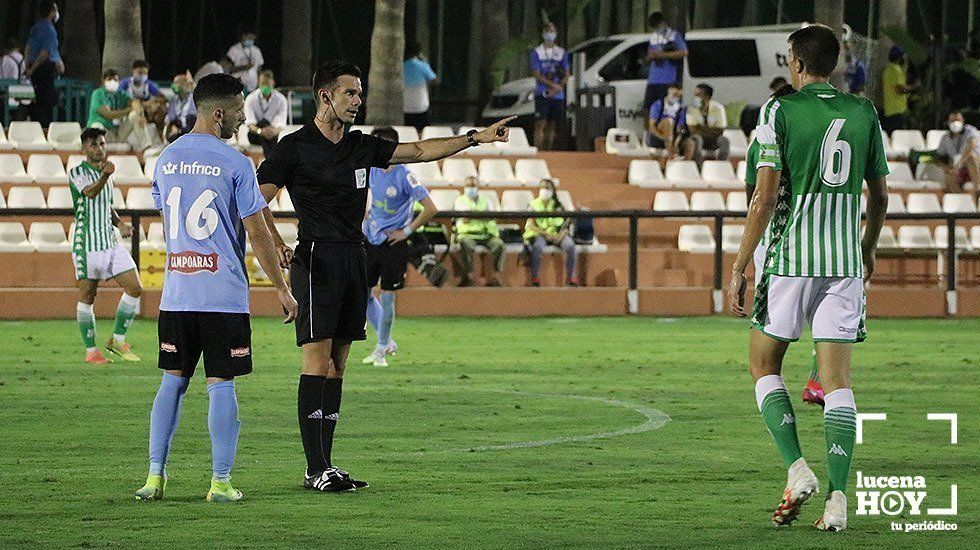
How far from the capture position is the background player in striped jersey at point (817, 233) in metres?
8.41

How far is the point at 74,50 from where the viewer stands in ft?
120

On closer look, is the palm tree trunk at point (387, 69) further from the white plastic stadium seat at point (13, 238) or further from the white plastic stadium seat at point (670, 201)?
the white plastic stadium seat at point (13, 238)

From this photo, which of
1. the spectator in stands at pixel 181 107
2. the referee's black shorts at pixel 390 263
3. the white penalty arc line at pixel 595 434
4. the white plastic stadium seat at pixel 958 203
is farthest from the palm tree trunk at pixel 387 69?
the white penalty arc line at pixel 595 434

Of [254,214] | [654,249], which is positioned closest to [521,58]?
[654,249]

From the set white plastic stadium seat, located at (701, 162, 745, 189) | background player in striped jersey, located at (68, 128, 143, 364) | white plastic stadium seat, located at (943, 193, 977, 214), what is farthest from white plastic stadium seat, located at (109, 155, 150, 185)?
white plastic stadium seat, located at (943, 193, 977, 214)

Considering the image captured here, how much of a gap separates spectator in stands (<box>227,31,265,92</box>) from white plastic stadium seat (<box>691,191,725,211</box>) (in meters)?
7.04

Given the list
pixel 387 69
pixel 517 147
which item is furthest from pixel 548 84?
pixel 387 69

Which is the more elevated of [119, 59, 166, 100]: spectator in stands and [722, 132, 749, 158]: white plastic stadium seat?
[119, 59, 166, 100]: spectator in stands

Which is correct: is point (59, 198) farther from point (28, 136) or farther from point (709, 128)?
point (709, 128)

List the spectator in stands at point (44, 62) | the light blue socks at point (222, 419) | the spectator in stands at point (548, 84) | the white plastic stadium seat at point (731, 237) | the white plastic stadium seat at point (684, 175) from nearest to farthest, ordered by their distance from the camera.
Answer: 1. the light blue socks at point (222, 419)
2. the white plastic stadium seat at point (731, 237)
3. the white plastic stadium seat at point (684, 175)
4. the spectator in stands at point (44, 62)
5. the spectator in stands at point (548, 84)

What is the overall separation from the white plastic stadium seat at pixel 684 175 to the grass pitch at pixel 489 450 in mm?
9944

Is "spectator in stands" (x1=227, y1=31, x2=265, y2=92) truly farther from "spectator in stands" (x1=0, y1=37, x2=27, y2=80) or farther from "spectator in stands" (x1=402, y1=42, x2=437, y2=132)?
"spectator in stands" (x1=0, y1=37, x2=27, y2=80)

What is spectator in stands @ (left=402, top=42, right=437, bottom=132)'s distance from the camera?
Result: 1241 inches

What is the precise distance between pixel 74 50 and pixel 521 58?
16.3 meters
